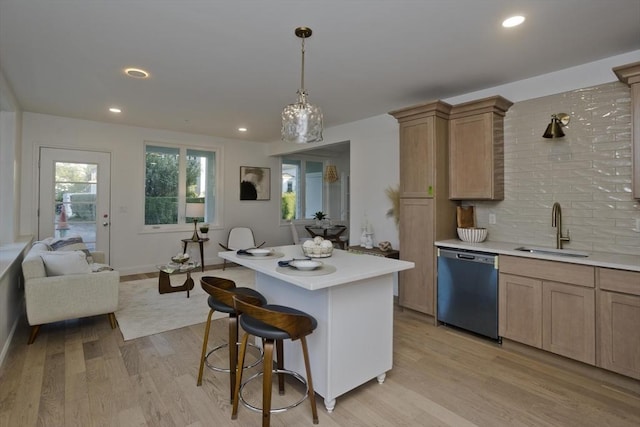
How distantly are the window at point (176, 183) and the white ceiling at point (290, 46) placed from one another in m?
1.94

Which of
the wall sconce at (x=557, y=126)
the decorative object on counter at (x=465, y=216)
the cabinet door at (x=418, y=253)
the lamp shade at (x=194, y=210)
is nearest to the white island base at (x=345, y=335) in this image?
the cabinet door at (x=418, y=253)

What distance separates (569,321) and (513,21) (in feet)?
7.45

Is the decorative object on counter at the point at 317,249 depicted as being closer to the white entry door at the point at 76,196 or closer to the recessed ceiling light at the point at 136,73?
the recessed ceiling light at the point at 136,73

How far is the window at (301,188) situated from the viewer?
780 centimetres

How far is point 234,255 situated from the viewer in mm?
2574

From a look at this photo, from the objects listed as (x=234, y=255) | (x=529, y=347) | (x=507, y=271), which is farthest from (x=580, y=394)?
(x=234, y=255)

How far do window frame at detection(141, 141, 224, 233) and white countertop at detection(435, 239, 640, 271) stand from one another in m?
4.59

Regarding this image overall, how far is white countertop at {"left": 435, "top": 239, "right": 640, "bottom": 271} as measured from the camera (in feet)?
7.77

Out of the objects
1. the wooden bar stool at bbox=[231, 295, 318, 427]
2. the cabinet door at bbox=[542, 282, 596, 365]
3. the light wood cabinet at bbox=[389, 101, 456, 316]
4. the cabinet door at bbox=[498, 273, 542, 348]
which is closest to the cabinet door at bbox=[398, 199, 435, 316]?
the light wood cabinet at bbox=[389, 101, 456, 316]

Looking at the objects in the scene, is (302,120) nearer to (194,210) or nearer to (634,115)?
(634,115)

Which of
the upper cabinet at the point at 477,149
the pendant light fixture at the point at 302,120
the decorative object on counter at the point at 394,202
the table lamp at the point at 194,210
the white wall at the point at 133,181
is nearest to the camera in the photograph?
the pendant light fixture at the point at 302,120

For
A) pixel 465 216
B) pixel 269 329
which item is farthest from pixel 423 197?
pixel 269 329

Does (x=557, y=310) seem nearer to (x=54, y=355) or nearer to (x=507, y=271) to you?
(x=507, y=271)

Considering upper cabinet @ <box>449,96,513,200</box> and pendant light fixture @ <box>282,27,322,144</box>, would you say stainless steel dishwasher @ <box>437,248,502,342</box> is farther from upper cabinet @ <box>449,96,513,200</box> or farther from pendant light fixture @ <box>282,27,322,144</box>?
pendant light fixture @ <box>282,27,322,144</box>
